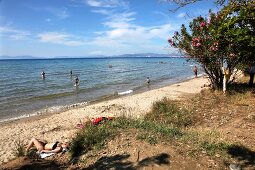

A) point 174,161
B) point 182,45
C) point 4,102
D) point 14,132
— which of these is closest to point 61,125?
point 14,132

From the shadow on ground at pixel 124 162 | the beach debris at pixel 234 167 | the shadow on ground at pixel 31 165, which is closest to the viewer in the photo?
the shadow on ground at pixel 124 162

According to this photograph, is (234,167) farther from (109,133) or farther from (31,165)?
(31,165)

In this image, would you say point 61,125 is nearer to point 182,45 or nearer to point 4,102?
point 182,45

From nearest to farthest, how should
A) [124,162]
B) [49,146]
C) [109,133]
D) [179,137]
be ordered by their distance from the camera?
1. [124,162]
2. [109,133]
3. [179,137]
4. [49,146]

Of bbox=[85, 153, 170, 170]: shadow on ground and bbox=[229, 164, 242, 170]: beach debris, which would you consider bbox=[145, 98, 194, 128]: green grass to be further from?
bbox=[85, 153, 170, 170]: shadow on ground

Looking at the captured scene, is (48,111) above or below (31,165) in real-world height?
below

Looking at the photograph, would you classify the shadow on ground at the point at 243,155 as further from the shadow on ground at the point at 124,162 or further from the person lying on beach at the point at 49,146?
the person lying on beach at the point at 49,146

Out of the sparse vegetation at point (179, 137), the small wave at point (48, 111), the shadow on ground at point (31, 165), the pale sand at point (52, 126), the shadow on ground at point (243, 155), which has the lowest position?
the small wave at point (48, 111)

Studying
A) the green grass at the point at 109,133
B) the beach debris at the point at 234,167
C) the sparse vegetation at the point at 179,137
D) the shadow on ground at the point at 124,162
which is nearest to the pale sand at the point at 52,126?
the green grass at the point at 109,133

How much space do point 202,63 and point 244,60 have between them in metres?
2.11

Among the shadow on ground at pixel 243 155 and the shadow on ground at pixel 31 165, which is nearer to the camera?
the shadow on ground at pixel 243 155

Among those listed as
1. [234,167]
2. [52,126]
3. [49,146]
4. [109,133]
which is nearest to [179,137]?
[234,167]

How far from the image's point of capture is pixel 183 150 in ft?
24.6

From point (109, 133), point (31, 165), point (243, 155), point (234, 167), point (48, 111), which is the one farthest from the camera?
point (48, 111)
